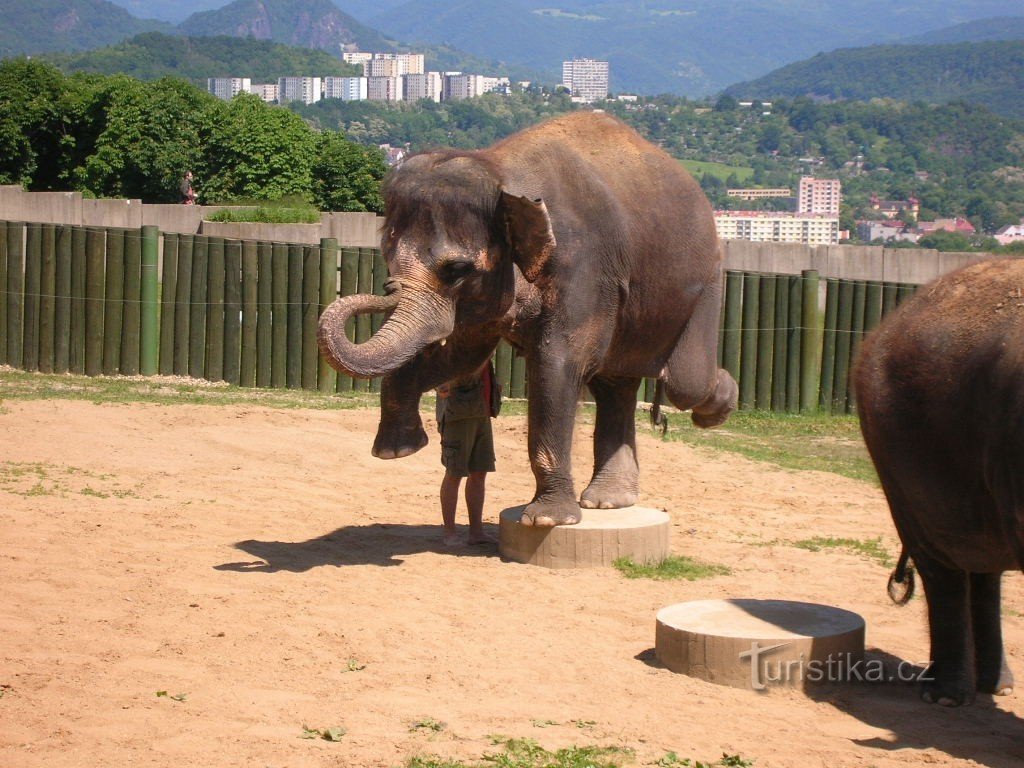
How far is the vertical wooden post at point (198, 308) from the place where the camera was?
16531mm

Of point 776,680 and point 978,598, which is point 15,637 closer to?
point 776,680

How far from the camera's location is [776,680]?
6625 millimetres

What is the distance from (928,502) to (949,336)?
72cm

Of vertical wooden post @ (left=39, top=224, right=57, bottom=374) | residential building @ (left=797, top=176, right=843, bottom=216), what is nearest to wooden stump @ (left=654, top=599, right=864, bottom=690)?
vertical wooden post @ (left=39, top=224, right=57, bottom=374)

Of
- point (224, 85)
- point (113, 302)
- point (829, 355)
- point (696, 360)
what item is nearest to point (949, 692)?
point (696, 360)

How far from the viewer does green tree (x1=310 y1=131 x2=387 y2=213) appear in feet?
119

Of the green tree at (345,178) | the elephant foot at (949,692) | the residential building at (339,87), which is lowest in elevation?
the elephant foot at (949,692)

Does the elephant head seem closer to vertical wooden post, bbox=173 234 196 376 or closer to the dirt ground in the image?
the dirt ground

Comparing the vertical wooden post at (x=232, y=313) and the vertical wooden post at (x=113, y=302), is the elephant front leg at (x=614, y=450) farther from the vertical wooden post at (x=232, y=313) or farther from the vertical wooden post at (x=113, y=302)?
the vertical wooden post at (x=113, y=302)

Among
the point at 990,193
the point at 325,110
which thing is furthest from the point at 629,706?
the point at 325,110

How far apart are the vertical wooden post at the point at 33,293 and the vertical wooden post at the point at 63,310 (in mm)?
230

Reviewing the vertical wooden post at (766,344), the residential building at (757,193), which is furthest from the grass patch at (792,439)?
the residential building at (757,193)

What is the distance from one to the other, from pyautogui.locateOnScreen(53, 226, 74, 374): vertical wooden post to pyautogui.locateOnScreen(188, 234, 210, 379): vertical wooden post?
4.52 ft

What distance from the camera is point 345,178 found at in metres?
37.1
